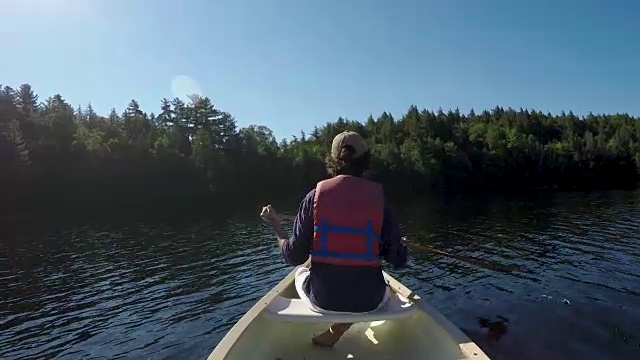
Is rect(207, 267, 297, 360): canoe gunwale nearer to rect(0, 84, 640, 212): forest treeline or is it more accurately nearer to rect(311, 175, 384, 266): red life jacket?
rect(311, 175, 384, 266): red life jacket

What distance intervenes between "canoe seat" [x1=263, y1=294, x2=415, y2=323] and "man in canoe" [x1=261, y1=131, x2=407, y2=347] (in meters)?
0.08

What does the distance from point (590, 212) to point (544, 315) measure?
101 feet

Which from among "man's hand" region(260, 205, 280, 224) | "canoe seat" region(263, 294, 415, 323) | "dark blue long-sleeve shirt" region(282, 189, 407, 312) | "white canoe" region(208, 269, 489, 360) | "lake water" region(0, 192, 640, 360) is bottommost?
"lake water" region(0, 192, 640, 360)

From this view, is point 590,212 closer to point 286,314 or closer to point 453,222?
point 453,222

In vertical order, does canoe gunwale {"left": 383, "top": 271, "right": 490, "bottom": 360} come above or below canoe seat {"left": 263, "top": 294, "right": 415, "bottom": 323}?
below

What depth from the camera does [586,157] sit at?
337 feet

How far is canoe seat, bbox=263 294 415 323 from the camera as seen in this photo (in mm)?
5121

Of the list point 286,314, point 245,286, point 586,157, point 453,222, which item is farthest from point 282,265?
point 586,157

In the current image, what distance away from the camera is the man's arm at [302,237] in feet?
16.4

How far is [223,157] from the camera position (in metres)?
78.1

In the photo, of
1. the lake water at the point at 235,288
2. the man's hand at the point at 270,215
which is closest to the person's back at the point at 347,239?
the man's hand at the point at 270,215

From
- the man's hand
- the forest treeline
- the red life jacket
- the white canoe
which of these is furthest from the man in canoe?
the forest treeline

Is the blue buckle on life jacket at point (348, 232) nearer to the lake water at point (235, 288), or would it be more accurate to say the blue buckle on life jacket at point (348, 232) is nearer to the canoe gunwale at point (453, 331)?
the canoe gunwale at point (453, 331)

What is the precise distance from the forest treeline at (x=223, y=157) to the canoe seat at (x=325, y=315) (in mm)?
52433
